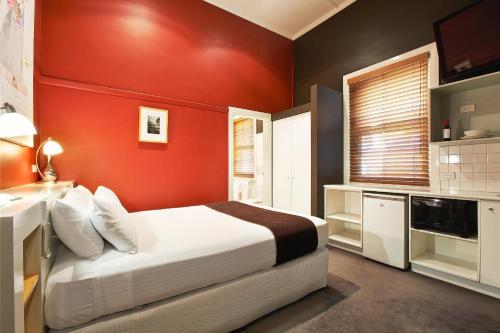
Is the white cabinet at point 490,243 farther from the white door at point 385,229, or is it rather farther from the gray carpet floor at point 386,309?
the white door at point 385,229

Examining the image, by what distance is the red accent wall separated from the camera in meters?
2.71

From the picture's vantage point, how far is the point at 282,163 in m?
4.18

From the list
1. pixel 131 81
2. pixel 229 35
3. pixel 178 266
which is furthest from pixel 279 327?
pixel 229 35

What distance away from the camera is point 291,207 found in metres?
4.01

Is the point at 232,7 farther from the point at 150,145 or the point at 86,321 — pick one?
the point at 86,321

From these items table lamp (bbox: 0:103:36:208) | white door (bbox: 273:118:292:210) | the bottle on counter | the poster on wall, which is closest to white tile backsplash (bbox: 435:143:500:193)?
the bottle on counter

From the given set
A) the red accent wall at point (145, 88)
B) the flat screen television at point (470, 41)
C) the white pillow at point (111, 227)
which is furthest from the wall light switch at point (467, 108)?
the white pillow at point (111, 227)

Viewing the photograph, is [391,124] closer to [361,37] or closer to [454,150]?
[454,150]

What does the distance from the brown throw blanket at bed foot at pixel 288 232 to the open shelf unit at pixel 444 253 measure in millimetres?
1371

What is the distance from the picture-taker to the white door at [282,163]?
13.3 feet

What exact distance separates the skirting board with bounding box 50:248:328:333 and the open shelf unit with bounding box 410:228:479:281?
4.02 feet

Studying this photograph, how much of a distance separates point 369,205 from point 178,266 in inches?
97.3

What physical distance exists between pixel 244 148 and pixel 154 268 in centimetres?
447

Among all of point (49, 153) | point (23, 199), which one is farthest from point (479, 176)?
point (49, 153)
